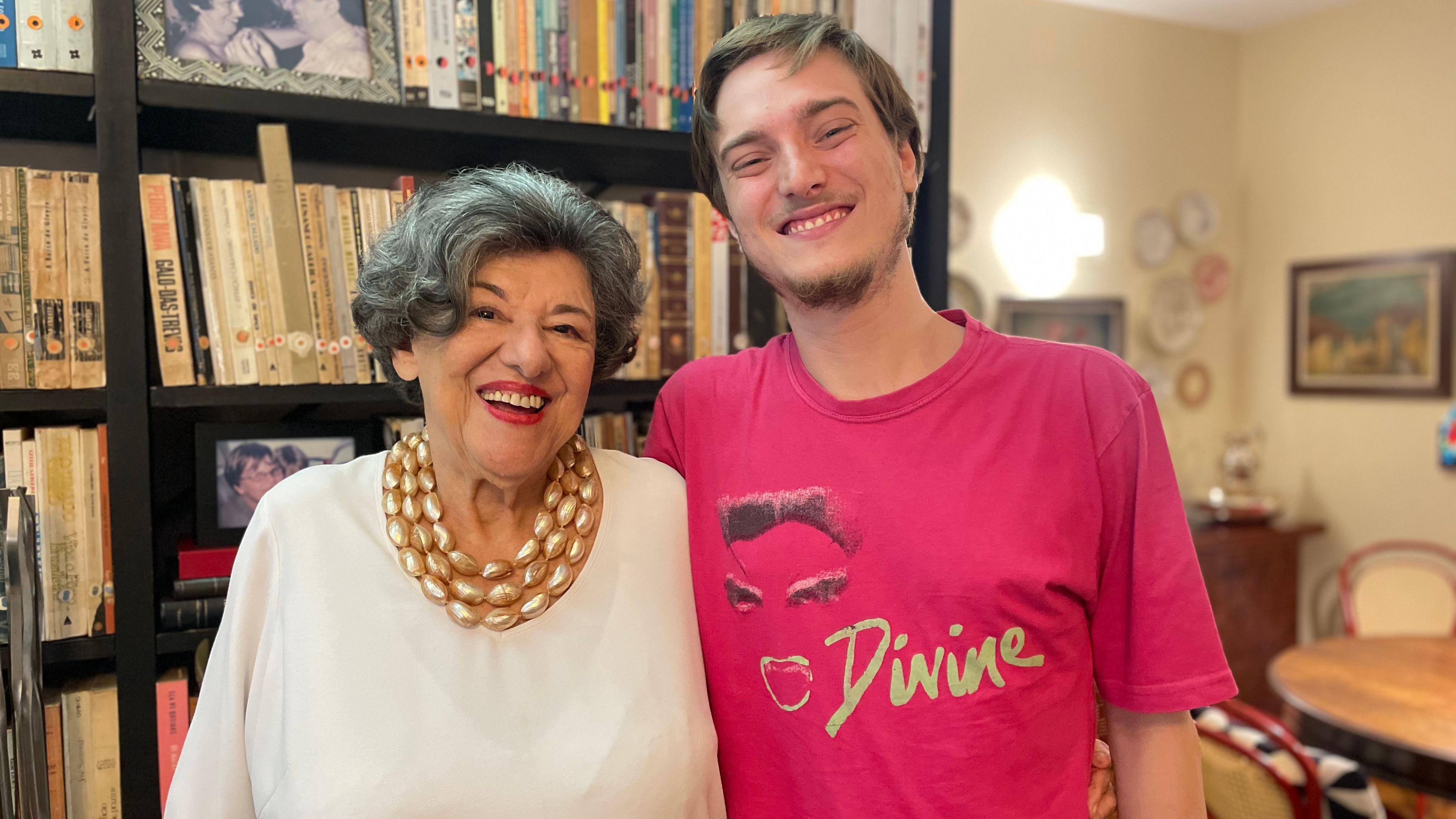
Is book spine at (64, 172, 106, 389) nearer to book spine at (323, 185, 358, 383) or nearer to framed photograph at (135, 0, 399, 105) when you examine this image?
framed photograph at (135, 0, 399, 105)

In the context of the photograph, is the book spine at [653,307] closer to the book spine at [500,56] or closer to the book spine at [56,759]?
the book spine at [500,56]

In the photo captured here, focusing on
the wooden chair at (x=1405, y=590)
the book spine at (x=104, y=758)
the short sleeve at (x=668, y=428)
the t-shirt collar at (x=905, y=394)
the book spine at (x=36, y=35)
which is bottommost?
the wooden chair at (x=1405, y=590)

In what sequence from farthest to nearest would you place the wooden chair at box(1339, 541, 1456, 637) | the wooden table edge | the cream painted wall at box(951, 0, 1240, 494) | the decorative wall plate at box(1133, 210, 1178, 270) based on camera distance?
the decorative wall plate at box(1133, 210, 1178, 270)
the cream painted wall at box(951, 0, 1240, 494)
the wooden chair at box(1339, 541, 1456, 637)
the wooden table edge

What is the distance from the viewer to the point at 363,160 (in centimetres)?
164

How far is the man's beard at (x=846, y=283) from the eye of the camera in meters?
1.11

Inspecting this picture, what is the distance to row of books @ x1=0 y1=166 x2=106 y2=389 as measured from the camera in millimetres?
1230

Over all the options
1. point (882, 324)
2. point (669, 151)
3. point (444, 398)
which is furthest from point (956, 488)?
point (669, 151)

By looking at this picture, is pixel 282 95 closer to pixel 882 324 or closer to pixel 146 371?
pixel 146 371

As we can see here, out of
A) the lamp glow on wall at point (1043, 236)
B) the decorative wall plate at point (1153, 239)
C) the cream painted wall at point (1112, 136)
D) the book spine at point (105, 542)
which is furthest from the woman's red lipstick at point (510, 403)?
the decorative wall plate at point (1153, 239)

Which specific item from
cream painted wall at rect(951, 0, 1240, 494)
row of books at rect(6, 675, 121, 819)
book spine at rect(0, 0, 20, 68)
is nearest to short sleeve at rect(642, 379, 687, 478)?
row of books at rect(6, 675, 121, 819)

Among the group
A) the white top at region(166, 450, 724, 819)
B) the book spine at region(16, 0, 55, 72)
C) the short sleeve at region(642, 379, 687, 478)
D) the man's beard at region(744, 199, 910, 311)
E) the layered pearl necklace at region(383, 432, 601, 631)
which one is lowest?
the white top at region(166, 450, 724, 819)

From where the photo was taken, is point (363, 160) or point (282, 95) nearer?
point (282, 95)

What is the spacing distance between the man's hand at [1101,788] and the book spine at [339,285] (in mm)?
1186

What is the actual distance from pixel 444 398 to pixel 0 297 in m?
0.68
